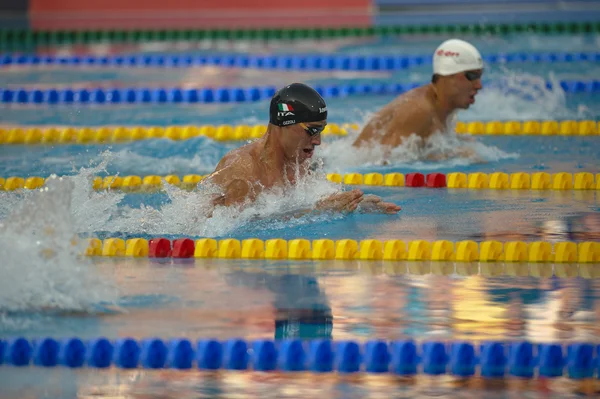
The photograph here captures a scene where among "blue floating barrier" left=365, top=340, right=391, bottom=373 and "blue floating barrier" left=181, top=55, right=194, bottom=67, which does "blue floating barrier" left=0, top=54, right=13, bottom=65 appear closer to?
"blue floating barrier" left=181, top=55, right=194, bottom=67

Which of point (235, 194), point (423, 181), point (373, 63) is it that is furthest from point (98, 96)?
point (235, 194)

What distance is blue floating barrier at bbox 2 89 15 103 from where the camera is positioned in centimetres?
885

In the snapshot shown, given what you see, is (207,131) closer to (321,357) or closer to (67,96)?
(67,96)

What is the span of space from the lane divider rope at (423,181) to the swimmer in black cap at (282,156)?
3.27 ft

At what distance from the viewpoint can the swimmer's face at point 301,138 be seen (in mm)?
4859

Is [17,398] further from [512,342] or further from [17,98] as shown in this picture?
[17,98]

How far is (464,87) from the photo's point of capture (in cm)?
656

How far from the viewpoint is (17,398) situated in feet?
A: 10.9

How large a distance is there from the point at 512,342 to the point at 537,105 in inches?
197

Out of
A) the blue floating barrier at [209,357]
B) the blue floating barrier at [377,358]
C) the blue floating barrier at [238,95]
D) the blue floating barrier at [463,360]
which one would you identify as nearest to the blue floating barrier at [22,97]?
the blue floating barrier at [238,95]

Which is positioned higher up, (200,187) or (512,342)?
(200,187)

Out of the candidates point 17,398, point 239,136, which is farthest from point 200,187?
point 239,136

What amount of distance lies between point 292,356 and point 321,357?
0.09m

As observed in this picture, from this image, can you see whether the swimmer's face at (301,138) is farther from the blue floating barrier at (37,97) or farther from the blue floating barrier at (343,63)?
the blue floating barrier at (343,63)
